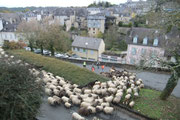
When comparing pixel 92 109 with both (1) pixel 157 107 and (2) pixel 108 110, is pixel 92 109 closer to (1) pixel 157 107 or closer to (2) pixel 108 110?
(2) pixel 108 110

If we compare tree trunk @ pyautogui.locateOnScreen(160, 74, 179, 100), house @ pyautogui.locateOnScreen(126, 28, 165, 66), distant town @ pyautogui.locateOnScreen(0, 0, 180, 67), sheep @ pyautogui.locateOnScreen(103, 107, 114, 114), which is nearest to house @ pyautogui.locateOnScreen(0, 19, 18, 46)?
distant town @ pyautogui.locateOnScreen(0, 0, 180, 67)

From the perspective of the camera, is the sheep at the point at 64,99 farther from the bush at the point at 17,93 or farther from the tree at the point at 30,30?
the tree at the point at 30,30

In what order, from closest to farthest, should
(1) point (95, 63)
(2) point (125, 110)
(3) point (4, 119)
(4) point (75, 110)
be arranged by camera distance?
(3) point (4, 119) → (4) point (75, 110) → (2) point (125, 110) → (1) point (95, 63)

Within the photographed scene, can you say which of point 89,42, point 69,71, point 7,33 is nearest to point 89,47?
point 89,42

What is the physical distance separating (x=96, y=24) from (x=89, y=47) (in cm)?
2896

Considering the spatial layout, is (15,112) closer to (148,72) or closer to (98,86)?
(98,86)

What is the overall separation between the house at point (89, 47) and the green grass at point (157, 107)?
80.9ft

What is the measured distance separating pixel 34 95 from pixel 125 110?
789 centimetres

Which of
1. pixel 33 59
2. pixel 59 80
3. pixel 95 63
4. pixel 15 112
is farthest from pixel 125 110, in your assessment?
pixel 95 63

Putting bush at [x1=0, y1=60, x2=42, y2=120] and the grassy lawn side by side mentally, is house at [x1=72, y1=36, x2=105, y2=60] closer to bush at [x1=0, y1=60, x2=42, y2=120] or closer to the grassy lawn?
the grassy lawn

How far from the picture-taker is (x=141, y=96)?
539 inches

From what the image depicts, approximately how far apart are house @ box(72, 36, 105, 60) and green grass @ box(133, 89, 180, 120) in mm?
24658

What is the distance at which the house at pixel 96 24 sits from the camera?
6291cm

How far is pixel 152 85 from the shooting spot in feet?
60.7
